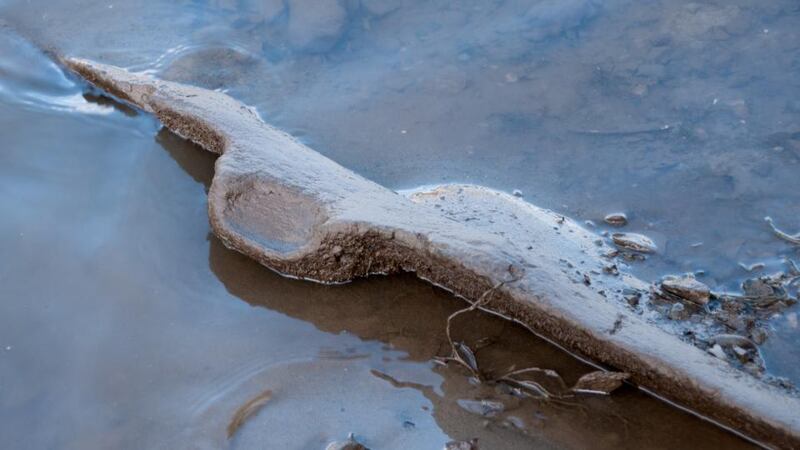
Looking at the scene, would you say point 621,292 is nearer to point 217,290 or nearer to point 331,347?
point 331,347

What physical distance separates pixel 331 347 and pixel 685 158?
183cm

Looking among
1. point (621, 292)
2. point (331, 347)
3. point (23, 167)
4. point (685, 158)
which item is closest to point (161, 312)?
point (331, 347)

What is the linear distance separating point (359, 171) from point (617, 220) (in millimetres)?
1105

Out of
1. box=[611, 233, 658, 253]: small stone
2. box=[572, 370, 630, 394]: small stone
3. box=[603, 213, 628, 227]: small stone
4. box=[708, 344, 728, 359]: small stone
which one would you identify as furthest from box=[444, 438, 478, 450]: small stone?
box=[603, 213, 628, 227]: small stone

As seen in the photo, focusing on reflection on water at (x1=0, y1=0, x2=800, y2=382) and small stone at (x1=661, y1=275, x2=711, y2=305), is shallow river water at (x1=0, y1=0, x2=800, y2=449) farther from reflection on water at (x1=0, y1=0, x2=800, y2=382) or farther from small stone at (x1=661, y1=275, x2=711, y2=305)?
small stone at (x1=661, y1=275, x2=711, y2=305)

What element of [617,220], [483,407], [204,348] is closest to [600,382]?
[483,407]

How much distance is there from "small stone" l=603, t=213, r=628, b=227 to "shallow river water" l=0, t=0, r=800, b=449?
0.05 meters

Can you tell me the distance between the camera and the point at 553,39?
4250 mm

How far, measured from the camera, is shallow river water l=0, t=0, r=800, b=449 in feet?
8.43

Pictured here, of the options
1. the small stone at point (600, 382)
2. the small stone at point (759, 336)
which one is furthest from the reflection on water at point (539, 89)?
the small stone at point (600, 382)

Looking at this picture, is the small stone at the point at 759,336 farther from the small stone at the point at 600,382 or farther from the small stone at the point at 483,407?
the small stone at the point at 483,407

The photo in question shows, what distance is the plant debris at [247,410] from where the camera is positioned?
2.52 metres

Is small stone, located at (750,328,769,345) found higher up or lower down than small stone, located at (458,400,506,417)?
higher up

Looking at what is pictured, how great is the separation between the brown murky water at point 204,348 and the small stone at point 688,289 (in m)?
0.50
